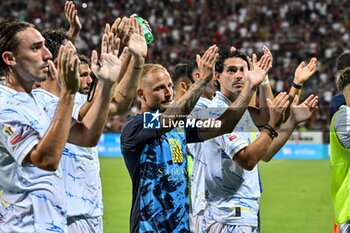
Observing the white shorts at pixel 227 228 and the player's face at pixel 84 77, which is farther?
the player's face at pixel 84 77

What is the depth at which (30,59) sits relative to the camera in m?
4.10

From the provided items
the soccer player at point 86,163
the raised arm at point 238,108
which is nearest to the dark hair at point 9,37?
the soccer player at point 86,163

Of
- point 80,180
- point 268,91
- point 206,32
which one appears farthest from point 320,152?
point 80,180

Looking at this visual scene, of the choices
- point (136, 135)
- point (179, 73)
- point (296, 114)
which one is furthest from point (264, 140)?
point (179, 73)

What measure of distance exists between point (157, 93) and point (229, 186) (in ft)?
3.62

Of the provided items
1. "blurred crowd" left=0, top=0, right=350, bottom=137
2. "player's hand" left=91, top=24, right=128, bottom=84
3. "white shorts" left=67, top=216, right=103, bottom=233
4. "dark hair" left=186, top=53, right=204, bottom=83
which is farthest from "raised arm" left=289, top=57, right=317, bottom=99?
"blurred crowd" left=0, top=0, right=350, bottom=137

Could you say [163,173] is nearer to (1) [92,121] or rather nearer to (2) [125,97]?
Result: (2) [125,97]

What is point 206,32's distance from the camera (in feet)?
112

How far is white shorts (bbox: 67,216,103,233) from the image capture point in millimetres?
5438

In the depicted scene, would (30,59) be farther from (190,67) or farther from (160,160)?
(190,67)

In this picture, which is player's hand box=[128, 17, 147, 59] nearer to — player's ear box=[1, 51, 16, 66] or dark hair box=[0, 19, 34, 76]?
dark hair box=[0, 19, 34, 76]

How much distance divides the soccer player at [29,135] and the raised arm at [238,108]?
162cm

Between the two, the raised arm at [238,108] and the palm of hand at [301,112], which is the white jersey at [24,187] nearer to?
the raised arm at [238,108]

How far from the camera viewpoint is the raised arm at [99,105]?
4234 millimetres
